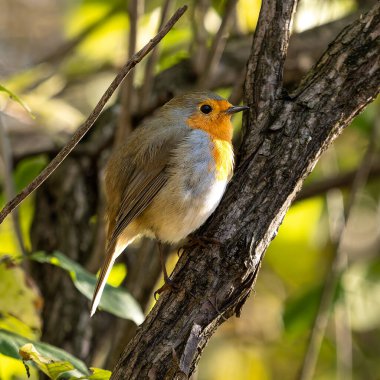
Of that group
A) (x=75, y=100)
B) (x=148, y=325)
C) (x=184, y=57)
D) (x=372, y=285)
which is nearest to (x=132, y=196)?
(x=148, y=325)

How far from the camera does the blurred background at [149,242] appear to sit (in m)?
4.12

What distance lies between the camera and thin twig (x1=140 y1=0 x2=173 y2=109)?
3936mm

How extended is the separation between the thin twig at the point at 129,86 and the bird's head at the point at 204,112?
22cm

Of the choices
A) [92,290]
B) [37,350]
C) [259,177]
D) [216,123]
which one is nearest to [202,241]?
[259,177]

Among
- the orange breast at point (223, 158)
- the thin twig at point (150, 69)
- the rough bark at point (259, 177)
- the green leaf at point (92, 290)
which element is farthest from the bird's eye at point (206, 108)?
the green leaf at point (92, 290)

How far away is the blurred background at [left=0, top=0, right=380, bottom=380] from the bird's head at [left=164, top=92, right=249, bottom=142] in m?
0.21

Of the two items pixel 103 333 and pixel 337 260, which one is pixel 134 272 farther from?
pixel 337 260

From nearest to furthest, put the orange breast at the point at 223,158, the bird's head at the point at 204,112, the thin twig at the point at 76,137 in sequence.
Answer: the thin twig at the point at 76,137 → the orange breast at the point at 223,158 → the bird's head at the point at 204,112

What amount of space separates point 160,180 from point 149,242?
80 centimetres

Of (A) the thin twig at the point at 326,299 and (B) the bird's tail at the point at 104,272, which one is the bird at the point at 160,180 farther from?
(A) the thin twig at the point at 326,299

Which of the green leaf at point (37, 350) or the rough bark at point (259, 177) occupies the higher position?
the rough bark at point (259, 177)

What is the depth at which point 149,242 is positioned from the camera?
4.39 m

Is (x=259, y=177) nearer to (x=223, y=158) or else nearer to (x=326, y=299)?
(x=223, y=158)

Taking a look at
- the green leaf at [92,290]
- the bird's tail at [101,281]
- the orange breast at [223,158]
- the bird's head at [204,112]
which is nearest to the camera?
A: the green leaf at [92,290]
